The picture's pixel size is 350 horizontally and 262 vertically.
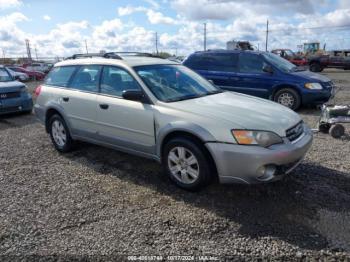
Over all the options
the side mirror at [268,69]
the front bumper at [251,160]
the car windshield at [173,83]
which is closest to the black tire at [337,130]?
the car windshield at [173,83]

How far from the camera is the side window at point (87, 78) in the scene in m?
4.89

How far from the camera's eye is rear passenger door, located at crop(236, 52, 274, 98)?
8.98 metres

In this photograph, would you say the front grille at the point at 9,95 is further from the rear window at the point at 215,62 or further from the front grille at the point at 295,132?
the front grille at the point at 295,132

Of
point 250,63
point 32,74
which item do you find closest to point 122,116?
point 250,63

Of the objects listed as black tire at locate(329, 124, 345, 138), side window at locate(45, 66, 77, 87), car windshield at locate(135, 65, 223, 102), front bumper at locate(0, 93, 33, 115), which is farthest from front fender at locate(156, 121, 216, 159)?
front bumper at locate(0, 93, 33, 115)

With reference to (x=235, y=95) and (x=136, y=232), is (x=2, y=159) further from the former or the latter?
(x=235, y=95)

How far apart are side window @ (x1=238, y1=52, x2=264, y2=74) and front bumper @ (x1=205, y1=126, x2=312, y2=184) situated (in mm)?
5880

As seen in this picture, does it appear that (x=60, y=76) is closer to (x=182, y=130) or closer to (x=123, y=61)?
(x=123, y=61)

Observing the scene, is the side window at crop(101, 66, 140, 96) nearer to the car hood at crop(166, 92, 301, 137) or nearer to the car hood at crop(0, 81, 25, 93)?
the car hood at crop(166, 92, 301, 137)

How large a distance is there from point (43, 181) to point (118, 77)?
1.82 m

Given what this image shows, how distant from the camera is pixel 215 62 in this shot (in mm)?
9781

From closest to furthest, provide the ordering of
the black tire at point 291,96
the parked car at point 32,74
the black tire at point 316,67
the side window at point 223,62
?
the black tire at point 291,96
the side window at point 223,62
the black tire at point 316,67
the parked car at point 32,74

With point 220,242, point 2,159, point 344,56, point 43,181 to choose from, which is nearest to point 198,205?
point 220,242

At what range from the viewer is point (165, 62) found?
198 inches
